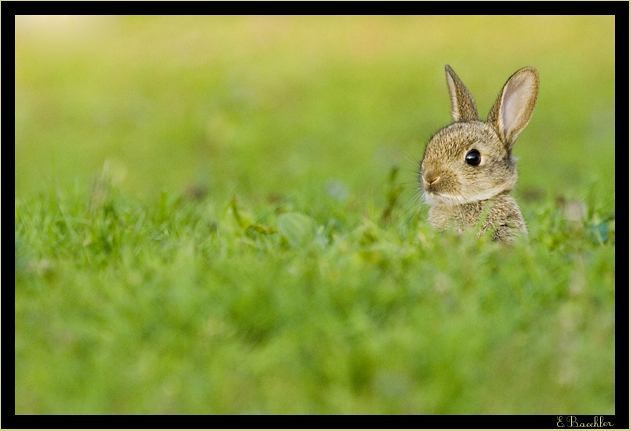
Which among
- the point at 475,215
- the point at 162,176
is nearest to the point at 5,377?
the point at 475,215

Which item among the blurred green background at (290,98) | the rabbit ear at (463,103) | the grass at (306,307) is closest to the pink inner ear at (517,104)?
the rabbit ear at (463,103)

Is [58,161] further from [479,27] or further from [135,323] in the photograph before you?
[479,27]

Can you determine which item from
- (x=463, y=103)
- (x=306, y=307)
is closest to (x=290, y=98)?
(x=463, y=103)

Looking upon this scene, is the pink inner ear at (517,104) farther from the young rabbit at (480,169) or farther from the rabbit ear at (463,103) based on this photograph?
the rabbit ear at (463,103)

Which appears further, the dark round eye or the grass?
the dark round eye

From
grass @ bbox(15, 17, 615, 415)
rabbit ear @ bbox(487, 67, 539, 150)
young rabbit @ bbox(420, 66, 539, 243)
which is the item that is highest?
rabbit ear @ bbox(487, 67, 539, 150)

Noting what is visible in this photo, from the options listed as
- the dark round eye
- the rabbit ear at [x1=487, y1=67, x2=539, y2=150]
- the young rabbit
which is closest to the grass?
the young rabbit

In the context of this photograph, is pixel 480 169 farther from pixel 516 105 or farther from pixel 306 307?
pixel 306 307

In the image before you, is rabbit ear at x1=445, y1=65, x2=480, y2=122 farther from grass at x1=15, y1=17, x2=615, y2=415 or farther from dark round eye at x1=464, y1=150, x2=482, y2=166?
grass at x1=15, y1=17, x2=615, y2=415
